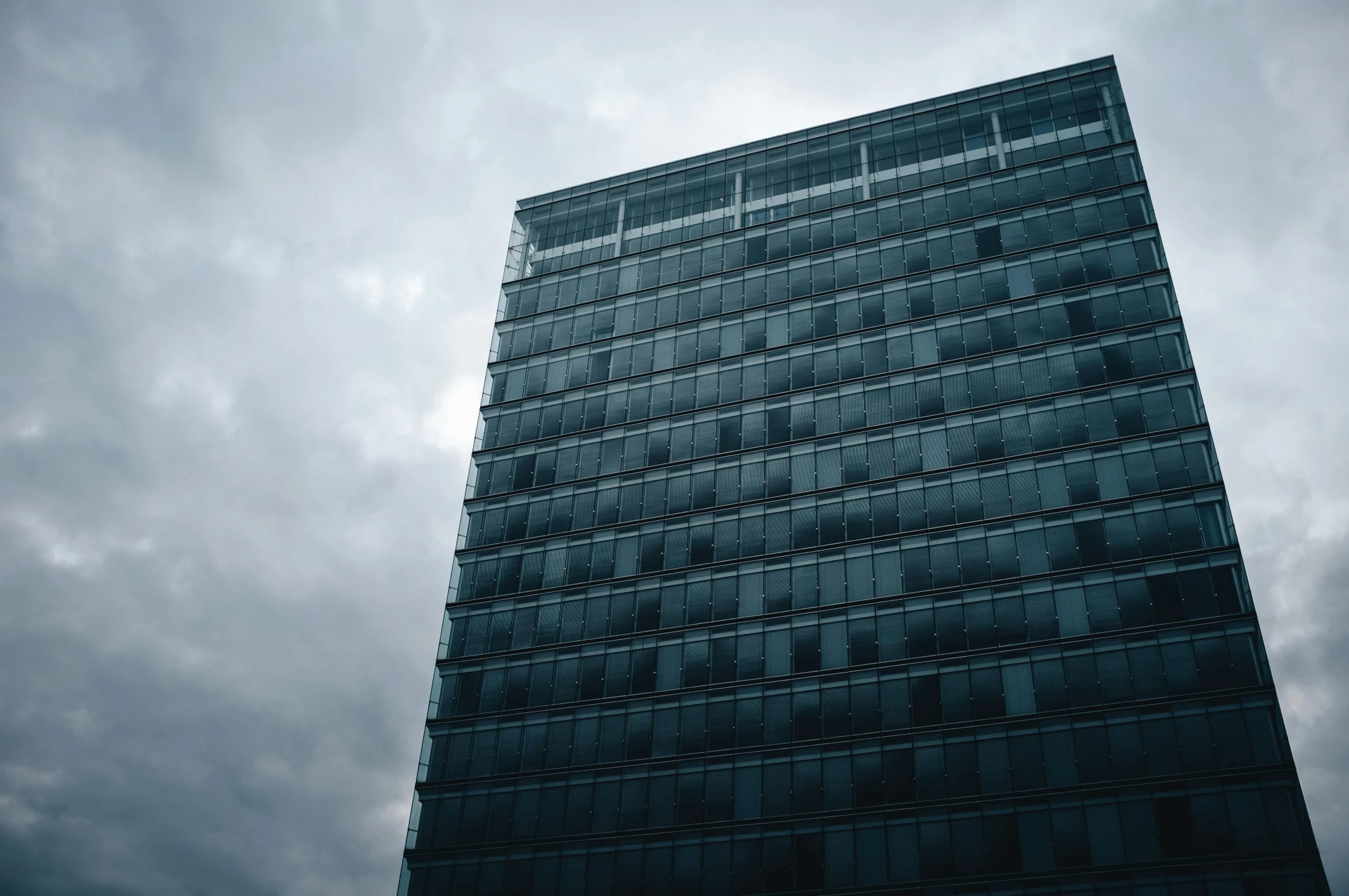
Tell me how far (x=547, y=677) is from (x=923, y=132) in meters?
44.8

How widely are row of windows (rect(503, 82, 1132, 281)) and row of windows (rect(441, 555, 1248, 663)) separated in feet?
92.1

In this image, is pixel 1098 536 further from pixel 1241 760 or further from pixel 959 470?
pixel 1241 760

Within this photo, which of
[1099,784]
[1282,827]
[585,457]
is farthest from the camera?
[585,457]

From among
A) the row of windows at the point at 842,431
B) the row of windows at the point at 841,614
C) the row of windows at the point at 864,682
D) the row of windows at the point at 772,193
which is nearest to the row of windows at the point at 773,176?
the row of windows at the point at 772,193

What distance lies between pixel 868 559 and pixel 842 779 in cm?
1226

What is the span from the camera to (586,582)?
236ft

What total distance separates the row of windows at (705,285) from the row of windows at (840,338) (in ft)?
4.91

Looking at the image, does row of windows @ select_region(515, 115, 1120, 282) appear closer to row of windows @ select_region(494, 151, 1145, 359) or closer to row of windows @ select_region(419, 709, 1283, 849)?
row of windows @ select_region(494, 151, 1145, 359)

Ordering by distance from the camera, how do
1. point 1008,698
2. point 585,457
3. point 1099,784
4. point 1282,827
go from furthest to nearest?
point 585,457 < point 1008,698 < point 1099,784 < point 1282,827

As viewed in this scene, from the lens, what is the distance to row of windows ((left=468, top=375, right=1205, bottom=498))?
6531cm

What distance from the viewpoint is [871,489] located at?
223ft

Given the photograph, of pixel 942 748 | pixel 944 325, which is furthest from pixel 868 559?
pixel 944 325

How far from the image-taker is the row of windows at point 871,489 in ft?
208

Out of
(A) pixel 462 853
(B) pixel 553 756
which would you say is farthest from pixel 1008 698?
(A) pixel 462 853
